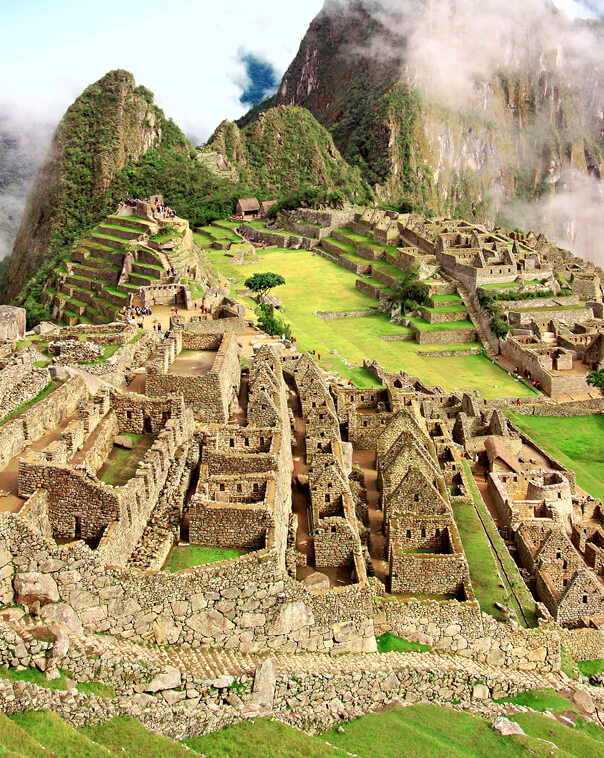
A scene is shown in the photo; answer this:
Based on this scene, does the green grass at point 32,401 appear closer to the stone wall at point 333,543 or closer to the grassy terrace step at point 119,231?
the stone wall at point 333,543

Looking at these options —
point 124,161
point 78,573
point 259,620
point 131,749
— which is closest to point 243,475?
point 259,620

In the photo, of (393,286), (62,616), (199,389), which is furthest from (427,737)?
(393,286)

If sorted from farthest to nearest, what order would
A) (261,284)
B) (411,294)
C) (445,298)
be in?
(445,298)
(411,294)
(261,284)

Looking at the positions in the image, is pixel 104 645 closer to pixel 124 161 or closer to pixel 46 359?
pixel 46 359

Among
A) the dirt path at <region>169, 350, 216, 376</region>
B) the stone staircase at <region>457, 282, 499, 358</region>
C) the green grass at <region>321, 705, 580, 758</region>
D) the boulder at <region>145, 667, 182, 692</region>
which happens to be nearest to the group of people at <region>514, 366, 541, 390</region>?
the stone staircase at <region>457, 282, 499, 358</region>

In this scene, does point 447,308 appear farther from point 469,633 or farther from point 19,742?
point 19,742

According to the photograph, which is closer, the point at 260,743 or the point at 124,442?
the point at 260,743

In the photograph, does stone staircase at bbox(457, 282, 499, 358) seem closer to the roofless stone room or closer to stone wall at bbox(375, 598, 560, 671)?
the roofless stone room
